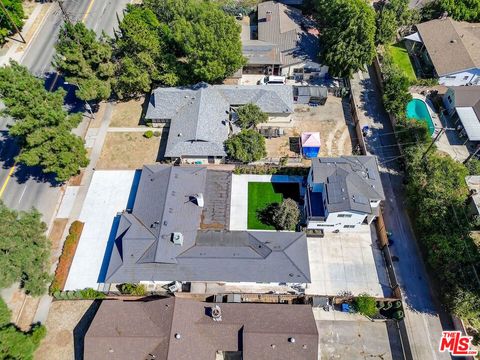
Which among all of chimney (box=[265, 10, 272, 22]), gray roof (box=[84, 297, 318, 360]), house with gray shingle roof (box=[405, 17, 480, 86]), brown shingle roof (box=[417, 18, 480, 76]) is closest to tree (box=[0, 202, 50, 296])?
gray roof (box=[84, 297, 318, 360])

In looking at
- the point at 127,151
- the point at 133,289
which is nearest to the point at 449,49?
the point at 127,151

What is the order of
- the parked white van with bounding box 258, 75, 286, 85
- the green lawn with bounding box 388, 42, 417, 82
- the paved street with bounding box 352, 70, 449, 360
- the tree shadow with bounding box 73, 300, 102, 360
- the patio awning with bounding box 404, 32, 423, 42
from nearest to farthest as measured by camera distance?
the tree shadow with bounding box 73, 300, 102, 360, the paved street with bounding box 352, 70, 449, 360, the parked white van with bounding box 258, 75, 286, 85, the green lawn with bounding box 388, 42, 417, 82, the patio awning with bounding box 404, 32, 423, 42

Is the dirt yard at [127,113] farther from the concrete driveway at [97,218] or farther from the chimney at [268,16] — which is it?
the chimney at [268,16]

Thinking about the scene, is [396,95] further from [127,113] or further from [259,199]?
[127,113]

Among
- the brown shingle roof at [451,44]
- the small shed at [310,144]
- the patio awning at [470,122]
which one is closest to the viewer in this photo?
the small shed at [310,144]

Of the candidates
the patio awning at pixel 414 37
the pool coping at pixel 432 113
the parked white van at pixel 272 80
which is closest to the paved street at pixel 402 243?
the pool coping at pixel 432 113

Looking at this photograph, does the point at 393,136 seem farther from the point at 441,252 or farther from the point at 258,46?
the point at 258,46

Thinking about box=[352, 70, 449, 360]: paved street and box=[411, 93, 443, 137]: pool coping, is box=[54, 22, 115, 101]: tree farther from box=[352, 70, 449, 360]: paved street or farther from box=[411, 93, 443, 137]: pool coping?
box=[411, 93, 443, 137]: pool coping
